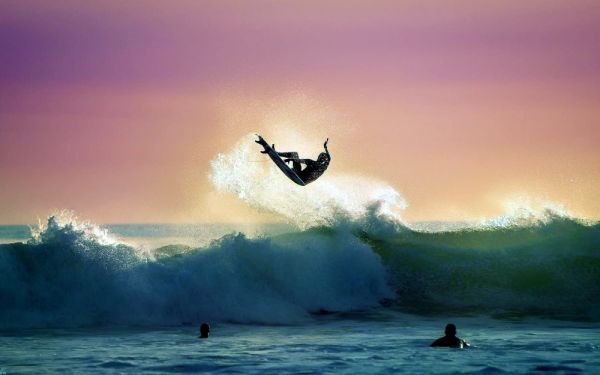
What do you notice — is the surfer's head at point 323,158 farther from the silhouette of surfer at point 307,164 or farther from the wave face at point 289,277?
the wave face at point 289,277

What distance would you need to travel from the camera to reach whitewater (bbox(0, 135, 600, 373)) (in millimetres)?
17594

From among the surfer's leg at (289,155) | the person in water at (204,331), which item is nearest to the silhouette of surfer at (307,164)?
the surfer's leg at (289,155)

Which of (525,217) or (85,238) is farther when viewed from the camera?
(525,217)

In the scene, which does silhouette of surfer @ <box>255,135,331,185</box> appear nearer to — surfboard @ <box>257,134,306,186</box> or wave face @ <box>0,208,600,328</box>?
surfboard @ <box>257,134,306,186</box>

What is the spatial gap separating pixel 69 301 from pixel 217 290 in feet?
14.3

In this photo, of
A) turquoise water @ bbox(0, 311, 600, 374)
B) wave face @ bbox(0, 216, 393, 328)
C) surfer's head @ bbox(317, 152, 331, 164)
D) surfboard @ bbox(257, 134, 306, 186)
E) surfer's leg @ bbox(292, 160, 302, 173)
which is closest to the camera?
turquoise water @ bbox(0, 311, 600, 374)

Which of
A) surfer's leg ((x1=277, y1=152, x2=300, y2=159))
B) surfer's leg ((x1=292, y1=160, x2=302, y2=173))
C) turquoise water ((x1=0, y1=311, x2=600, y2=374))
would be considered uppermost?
surfer's leg ((x1=277, y1=152, x2=300, y2=159))

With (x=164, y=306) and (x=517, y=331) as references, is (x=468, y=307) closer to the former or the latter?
(x=517, y=331)

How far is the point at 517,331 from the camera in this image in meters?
21.6

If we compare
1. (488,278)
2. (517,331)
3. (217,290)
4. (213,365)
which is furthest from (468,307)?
(213,365)

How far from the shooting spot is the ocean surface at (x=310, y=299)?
17359mm

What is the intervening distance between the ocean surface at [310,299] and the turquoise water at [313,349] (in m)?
0.05

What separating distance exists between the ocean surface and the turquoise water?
5 centimetres

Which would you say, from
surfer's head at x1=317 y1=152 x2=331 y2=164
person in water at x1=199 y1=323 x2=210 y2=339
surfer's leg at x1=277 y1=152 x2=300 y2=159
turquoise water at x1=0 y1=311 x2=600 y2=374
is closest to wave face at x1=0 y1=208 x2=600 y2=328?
turquoise water at x1=0 y1=311 x2=600 y2=374
